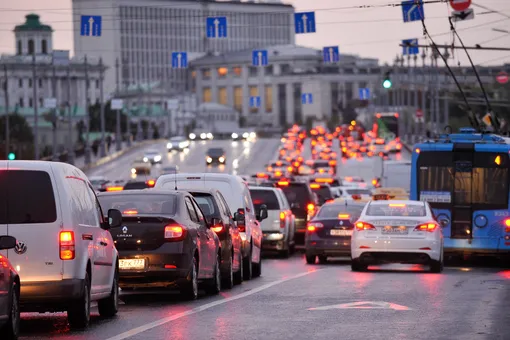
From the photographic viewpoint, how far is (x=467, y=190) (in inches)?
1345

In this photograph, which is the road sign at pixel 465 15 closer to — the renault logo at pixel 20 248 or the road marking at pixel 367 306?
the road marking at pixel 367 306

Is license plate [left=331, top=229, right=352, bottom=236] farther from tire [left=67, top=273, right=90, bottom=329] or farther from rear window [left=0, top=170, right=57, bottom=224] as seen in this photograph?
rear window [left=0, top=170, right=57, bottom=224]

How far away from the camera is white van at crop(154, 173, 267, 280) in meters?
27.0

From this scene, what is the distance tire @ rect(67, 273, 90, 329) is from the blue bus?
17674 mm

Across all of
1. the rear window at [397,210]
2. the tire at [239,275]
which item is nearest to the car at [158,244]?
the tire at [239,275]

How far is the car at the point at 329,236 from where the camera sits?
34.0m

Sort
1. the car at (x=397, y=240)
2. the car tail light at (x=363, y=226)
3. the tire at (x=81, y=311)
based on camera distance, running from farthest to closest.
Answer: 1. the car tail light at (x=363, y=226)
2. the car at (x=397, y=240)
3. the tire at (x=81, y=311)

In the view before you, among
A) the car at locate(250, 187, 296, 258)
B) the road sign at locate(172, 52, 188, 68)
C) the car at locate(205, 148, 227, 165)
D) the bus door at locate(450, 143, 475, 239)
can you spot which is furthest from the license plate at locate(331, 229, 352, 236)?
the car at locate(205, 148, 227, 165)

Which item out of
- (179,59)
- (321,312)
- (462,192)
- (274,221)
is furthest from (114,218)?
(179,59)

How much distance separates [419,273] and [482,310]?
10163mm

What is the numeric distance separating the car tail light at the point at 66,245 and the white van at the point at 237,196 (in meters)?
11.2

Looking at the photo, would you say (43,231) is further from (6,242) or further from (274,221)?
(274,221)

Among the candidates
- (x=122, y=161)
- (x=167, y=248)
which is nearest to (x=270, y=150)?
(x=122, y=161)

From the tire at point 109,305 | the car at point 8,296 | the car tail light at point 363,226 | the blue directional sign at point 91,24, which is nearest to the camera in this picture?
the car at point 8,296
